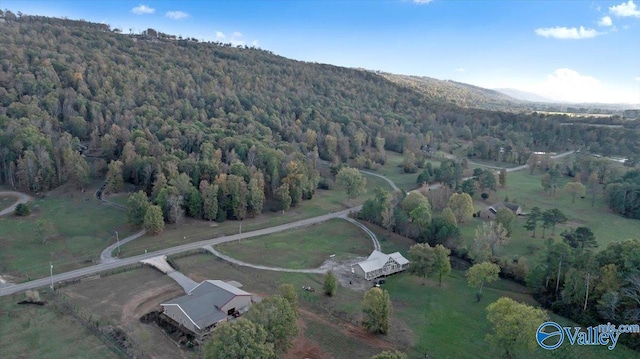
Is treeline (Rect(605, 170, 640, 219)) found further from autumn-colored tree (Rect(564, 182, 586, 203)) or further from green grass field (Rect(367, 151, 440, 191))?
green grass field (Rect(367, 151, 440, 191))

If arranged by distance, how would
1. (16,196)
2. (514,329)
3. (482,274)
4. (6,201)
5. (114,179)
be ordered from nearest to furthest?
(514,329) < (482,274) < (6,201) < (16,196) < (114,179)

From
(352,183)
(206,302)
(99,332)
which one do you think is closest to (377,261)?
(206,302)

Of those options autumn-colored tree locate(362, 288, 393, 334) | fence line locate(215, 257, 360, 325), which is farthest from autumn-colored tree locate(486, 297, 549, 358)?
fence line locate(215, 257, 360, 325)

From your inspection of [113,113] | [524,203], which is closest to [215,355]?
[524,203]

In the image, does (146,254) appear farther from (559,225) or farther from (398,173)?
(398,173)

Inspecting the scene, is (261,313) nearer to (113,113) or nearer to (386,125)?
(113,113)

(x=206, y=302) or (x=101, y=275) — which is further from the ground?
(x=206, y=302)

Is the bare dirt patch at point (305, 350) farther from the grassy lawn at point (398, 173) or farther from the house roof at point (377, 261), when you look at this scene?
the grassy lawn at point (398, 173)
